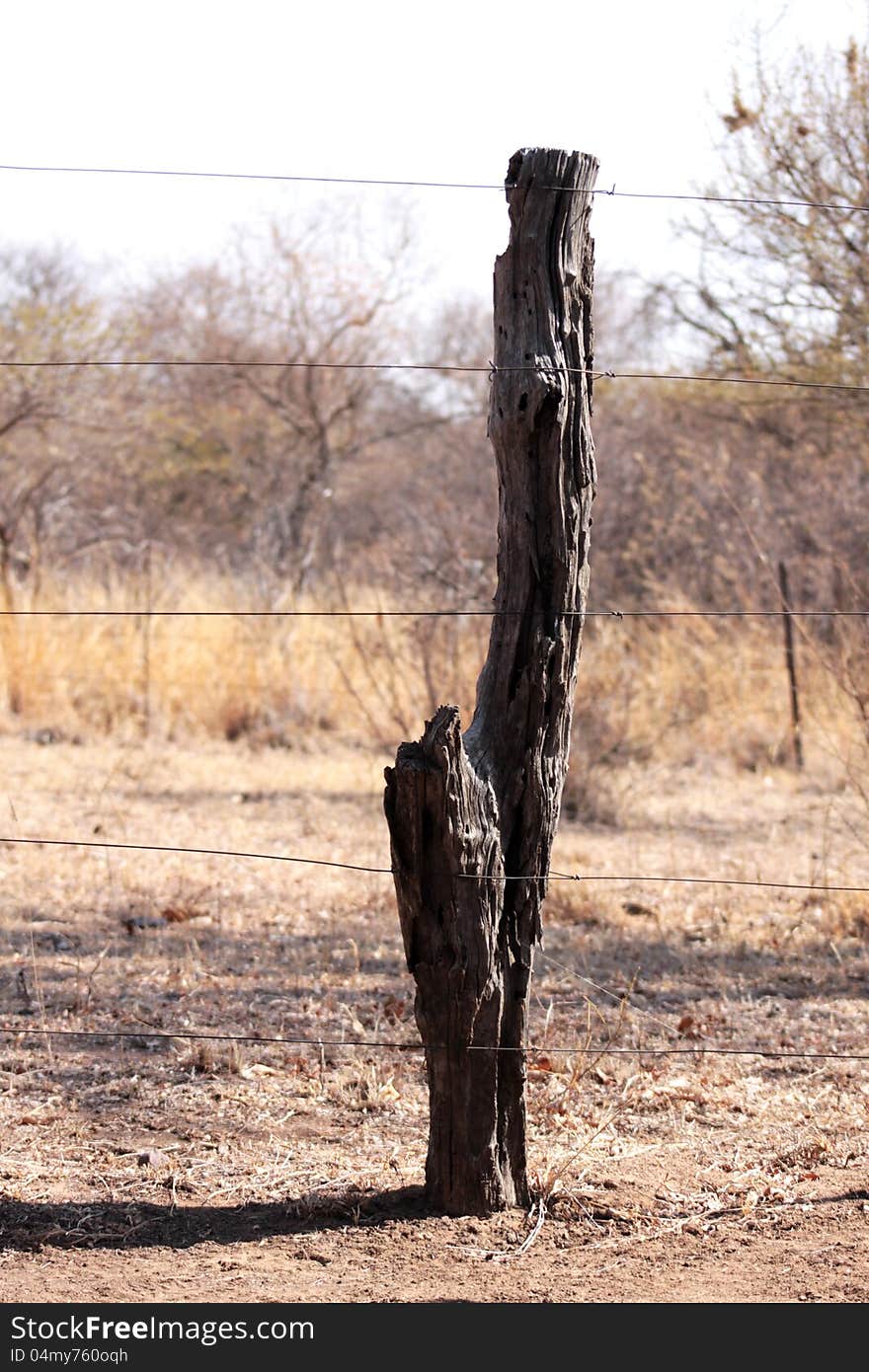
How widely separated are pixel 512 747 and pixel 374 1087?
53.2 inches

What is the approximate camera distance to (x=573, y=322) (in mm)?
2969

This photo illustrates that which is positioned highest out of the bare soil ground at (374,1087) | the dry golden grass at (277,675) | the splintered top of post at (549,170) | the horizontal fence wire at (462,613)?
the splintered top of post at (549,170)

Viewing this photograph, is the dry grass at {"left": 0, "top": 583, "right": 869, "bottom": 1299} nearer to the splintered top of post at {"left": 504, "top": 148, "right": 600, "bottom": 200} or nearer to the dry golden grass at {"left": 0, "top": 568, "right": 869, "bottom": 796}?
the dry golden grass at {"left": 0, "top": 568, "right": 869, "bottom": 796}

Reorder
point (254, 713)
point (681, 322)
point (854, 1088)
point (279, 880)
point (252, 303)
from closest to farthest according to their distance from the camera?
point (854, 1088)
point (279, 880)
point (254, 713)
point (681, 322)
point (252, 303)

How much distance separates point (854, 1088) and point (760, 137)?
7.08 meters

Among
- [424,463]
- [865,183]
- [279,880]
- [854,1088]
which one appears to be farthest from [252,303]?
[854,1088]

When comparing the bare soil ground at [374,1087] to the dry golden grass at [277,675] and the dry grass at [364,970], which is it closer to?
the dry grass at [364,970]

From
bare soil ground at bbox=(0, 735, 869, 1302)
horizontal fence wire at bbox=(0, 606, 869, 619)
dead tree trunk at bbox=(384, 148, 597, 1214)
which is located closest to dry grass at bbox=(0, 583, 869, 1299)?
bare soil ground at bbox=(0, 735, 869, 1302)

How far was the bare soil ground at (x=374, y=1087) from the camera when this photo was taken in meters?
2.93

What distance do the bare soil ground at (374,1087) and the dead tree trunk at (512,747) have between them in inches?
11.2

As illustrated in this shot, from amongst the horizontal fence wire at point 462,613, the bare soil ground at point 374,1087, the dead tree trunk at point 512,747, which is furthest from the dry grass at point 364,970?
the horizontal fence wire at point 462,613

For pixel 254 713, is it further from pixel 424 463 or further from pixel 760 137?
pixel 424 463

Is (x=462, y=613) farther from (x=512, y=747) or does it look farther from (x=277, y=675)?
(x=277, y=675)

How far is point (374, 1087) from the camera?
3.89m
